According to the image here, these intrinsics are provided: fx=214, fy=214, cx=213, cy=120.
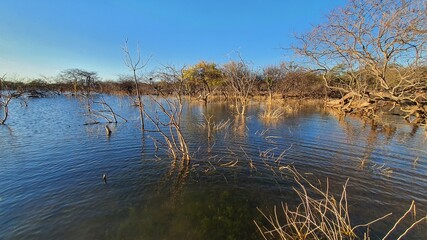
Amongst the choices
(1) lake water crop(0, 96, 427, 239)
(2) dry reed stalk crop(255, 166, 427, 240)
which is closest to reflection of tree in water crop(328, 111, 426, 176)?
(1) lake water crop(0, 96, 427, 239)

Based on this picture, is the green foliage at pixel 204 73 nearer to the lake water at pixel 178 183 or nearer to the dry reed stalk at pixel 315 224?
the lake water at pixel 178 183

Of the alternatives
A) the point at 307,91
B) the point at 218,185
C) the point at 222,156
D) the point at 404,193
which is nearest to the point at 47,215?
the point at 218,185

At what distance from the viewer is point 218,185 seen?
778 cm

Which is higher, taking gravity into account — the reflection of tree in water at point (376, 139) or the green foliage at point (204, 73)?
the green foliage at point (204, 73)

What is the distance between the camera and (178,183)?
25.7ft

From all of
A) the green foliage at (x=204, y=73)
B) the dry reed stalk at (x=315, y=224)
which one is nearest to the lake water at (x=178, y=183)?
the dry reed stalk at (x=315, y=224)

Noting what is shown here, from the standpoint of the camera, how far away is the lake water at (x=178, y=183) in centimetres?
548

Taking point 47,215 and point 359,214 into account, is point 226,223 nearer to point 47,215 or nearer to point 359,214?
point 359,214

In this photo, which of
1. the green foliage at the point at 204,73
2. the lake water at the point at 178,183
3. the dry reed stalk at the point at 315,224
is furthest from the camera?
the green foliage at the point at 204,73

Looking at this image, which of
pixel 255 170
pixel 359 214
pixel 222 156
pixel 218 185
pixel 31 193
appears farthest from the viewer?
pixel 222 156

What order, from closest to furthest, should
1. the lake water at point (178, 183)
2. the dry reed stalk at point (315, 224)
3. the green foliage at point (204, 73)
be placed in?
the dry reed stalk at point (315, 224), the lake water at point (178, 183), the green foliage at point (204, 73)

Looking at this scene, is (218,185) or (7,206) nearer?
(7,206)

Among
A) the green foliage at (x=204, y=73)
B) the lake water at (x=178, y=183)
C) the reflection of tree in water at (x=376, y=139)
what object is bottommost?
the lake water at (x=178, y=183)

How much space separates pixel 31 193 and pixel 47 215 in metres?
1.76
